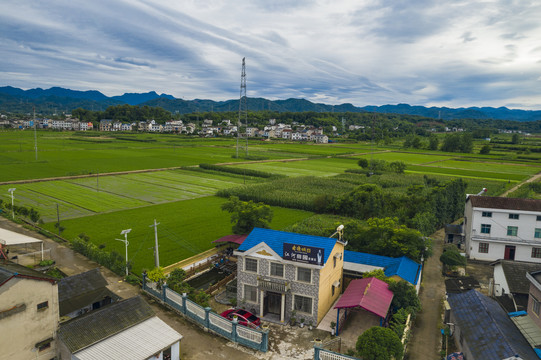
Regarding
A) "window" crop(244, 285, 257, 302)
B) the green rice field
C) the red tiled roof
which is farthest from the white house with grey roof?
the red tiled roof

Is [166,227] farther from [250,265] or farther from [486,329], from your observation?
[486,329]

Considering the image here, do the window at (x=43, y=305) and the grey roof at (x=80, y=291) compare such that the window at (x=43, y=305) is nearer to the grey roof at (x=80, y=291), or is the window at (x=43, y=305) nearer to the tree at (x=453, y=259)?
the grey roof at (x=80, y=291)

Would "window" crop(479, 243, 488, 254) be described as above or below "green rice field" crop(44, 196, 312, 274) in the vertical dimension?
above

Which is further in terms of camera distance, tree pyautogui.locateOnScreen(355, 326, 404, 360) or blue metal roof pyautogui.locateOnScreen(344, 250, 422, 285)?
blue metal roof pyautogui.locateOnScreen(344, 250, 422, 285)

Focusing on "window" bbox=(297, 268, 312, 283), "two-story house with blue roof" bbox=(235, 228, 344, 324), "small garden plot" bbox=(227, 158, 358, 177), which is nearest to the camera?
"two-story house with blue roof" bbox=(235, 228, 344, 324)

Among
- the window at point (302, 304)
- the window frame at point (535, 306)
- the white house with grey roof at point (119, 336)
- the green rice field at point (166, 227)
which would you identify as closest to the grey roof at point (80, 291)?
the white house with grey roof at point (119, 336)

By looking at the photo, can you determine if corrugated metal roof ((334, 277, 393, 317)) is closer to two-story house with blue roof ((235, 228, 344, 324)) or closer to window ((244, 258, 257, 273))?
two-story house with blue roof ((235, 228, 344, 324))

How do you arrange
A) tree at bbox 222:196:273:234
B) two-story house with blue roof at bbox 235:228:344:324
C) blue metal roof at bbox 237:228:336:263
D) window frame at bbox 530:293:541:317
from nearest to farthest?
window frame at bbox 530:293:541:317, two-story house with blue roof at bbox 235:228:344:324, blue metal roof at bbox 237:228:336:263, tree at bbox 222:196:273:234

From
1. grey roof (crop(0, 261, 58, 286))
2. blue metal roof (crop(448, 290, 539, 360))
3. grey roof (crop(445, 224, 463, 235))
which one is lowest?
grey roof (crop(445, 224, 463, 235))

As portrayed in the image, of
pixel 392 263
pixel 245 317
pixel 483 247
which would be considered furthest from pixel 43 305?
pixel 483 247
